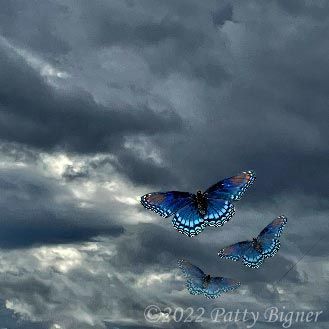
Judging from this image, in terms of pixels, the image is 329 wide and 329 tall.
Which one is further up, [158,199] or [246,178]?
[246,178]

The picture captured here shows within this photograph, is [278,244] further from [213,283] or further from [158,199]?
[158,199]

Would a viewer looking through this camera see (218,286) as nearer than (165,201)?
No

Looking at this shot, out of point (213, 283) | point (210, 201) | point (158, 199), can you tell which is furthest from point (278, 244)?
point (158, 199)

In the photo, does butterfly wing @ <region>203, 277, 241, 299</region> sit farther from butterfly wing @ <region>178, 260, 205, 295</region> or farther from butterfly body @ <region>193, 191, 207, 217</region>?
butterfly body @ <region>193, 191, 207, 217</region>

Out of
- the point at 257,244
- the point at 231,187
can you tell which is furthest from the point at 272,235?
the point at 231,187

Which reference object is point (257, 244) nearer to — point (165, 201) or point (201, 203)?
point (201, 203)

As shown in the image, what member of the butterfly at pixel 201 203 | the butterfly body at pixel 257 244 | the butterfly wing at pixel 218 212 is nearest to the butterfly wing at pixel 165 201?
A: the butterfly at pixel 201 203

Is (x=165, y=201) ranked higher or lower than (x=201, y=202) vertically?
lower
